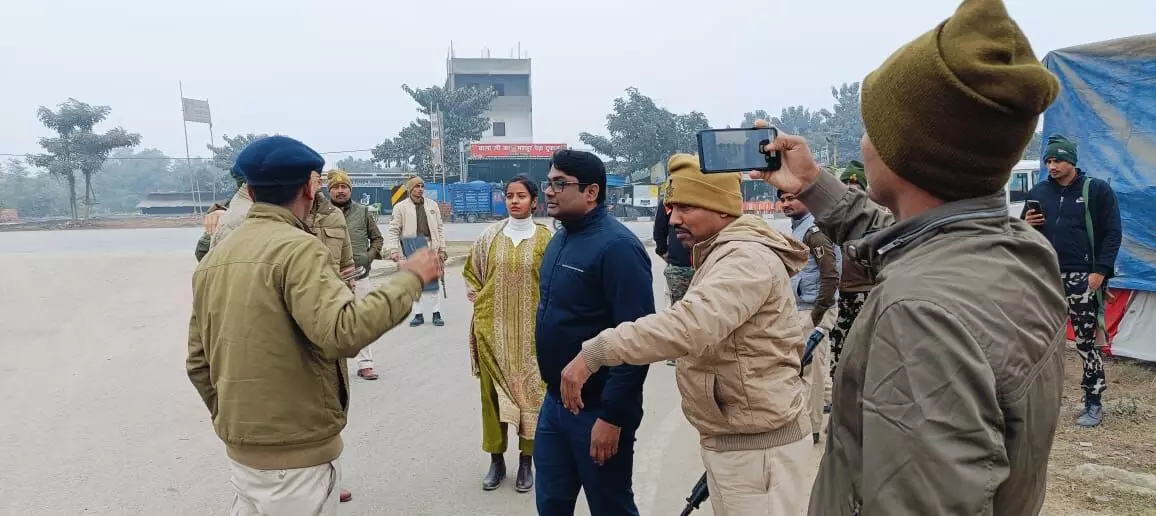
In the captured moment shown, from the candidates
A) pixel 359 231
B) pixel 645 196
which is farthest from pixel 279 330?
pixel 645 196

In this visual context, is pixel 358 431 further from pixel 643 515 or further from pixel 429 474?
pixel 643 515

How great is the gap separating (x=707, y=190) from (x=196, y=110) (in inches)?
1592

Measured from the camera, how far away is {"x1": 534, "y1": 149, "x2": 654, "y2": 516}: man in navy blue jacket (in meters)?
2.67

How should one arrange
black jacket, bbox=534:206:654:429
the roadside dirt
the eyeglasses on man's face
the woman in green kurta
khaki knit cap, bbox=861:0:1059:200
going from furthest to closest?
the woman in green kurta → the roadside dirt → the eyeglasses on man's face → black jacket, bbox=534:206:654:429 → khaki knit cap, bbox=861:0:1059:200

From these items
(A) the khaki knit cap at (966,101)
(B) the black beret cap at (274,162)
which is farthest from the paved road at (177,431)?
(A) the khaki knit cap at (966,101)

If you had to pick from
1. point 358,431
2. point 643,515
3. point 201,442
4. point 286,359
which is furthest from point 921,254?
point 201,442

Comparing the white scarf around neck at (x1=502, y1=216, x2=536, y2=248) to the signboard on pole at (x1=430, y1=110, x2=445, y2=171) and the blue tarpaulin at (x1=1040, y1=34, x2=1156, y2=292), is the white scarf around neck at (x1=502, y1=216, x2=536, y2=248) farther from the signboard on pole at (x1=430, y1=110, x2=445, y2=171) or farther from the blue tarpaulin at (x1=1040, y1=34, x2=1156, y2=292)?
the signboard on pole at (x1=430, y1=110, x2=445, y2=171)

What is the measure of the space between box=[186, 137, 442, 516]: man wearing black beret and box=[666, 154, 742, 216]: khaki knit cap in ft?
3.11

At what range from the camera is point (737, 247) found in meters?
2.29

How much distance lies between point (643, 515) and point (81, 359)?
21.6ft

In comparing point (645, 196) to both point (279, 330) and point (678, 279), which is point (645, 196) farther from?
point (279, 330)

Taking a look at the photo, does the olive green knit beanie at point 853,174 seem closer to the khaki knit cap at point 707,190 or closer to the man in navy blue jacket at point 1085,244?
the man in navy blue jacket at point 1085,244

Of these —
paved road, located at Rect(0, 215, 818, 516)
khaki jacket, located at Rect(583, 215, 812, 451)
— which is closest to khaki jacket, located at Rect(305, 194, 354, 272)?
paved road, located at Rect(0, 215, 818, 516)

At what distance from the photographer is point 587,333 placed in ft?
9.49
